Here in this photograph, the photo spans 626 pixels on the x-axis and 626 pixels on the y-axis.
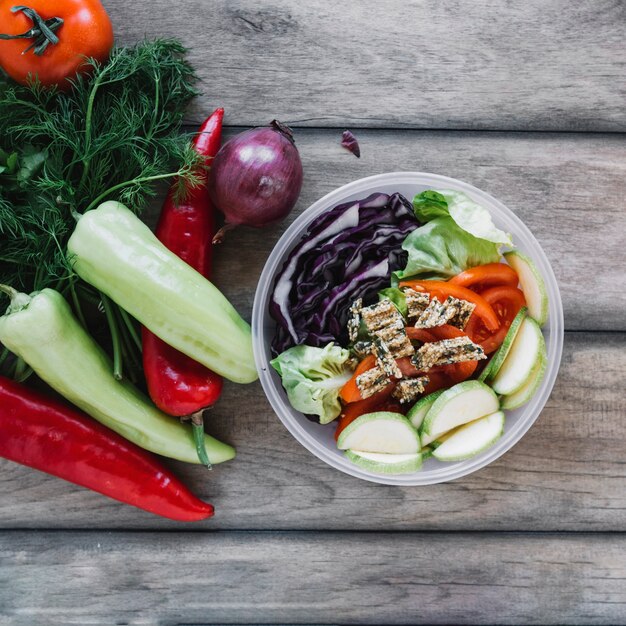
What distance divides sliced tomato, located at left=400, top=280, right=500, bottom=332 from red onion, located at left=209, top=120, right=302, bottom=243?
24cm

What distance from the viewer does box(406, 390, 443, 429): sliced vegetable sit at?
105 cm

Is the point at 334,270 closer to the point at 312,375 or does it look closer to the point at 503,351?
the point at 312,375

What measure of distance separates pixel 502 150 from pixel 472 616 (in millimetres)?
817

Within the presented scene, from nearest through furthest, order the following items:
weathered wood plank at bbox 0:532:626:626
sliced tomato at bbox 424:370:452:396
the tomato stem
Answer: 1. the tomato stem
2. sliced tomato at bbox 424:370:452:396
3. weathered wood plank at bbox 0:532:626:626

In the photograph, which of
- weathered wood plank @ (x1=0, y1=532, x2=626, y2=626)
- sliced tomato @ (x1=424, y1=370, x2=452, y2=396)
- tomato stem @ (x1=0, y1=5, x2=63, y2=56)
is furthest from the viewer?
weathered wood plank @ (x1=0, y1=532, x2=626, y2=626)

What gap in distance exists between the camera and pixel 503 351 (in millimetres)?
1046

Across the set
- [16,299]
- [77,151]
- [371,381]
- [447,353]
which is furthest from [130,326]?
[447,353]

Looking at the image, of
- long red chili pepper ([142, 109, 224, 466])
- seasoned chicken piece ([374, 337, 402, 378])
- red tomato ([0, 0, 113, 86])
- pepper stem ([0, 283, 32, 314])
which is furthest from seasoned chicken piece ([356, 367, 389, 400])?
red tomato ([0, 0, 113, 86])

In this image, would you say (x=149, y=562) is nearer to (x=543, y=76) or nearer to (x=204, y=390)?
(x=204, y=390)

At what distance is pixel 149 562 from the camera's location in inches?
46.6

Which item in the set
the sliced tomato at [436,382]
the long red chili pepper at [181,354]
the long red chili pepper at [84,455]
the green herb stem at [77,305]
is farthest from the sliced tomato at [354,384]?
the green herb stem at [77,305]

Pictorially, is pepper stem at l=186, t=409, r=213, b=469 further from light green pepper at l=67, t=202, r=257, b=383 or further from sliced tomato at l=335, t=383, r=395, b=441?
sliced tomato at l=335, t=383, r=395, b=441

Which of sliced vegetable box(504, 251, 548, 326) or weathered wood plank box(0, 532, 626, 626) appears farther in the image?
weathered wood plank box(0, 532, 626, 626)

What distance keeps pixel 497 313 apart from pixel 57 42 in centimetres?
79
